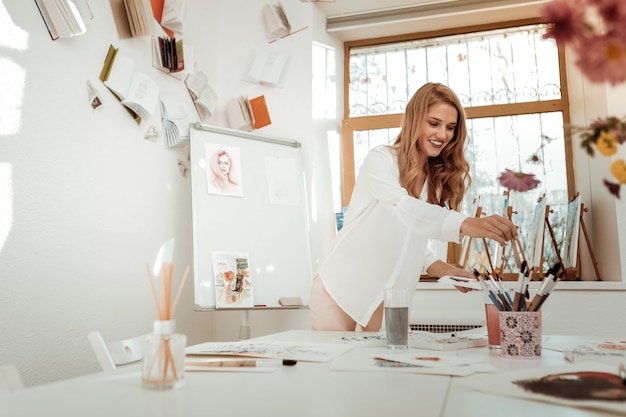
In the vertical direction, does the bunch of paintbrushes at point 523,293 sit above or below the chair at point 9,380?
above

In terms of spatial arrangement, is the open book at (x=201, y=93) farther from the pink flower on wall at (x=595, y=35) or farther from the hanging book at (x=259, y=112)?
the pink flower on wall at (x=595, y=35)

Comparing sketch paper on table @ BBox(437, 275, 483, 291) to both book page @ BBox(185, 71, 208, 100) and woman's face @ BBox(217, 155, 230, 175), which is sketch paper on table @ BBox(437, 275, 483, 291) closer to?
woman's face @ BBox(217, 155, 230, 175)

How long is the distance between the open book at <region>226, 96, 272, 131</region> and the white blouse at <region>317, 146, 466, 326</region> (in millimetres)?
1414

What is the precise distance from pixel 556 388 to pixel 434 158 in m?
1.44

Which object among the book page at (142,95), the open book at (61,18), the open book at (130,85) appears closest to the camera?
the open book at (61,18)

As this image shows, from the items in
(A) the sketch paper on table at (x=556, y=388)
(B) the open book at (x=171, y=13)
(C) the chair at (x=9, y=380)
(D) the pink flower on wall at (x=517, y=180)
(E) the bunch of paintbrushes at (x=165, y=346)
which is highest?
(B) the open book at (x=171, y=13)

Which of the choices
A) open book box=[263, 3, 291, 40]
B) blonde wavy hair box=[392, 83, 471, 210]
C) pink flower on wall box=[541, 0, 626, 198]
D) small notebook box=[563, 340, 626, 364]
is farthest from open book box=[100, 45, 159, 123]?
pink flower on wall box=[541, 0, 626, 198]

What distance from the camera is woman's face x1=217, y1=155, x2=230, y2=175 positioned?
2.74 meters

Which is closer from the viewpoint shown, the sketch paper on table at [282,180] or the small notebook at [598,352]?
the small notebook at [598,352]

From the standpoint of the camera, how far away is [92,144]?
2.15 metres

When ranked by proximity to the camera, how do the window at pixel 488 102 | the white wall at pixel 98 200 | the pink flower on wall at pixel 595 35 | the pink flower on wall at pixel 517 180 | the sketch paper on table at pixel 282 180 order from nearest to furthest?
the pink flower on wall at pixel 595 35 → the pink flower on wall at pixel 517 180 → the white wall at pixel 98 200 → the sketch paper on table at pixel 282 180 → the window at pixel 488 102

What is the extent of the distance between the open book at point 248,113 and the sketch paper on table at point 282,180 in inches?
11.9

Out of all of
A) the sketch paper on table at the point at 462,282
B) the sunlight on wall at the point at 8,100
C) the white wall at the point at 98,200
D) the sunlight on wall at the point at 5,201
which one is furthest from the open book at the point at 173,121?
the sketch paper on table at the point at 462,282

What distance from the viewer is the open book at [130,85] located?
2.27m
